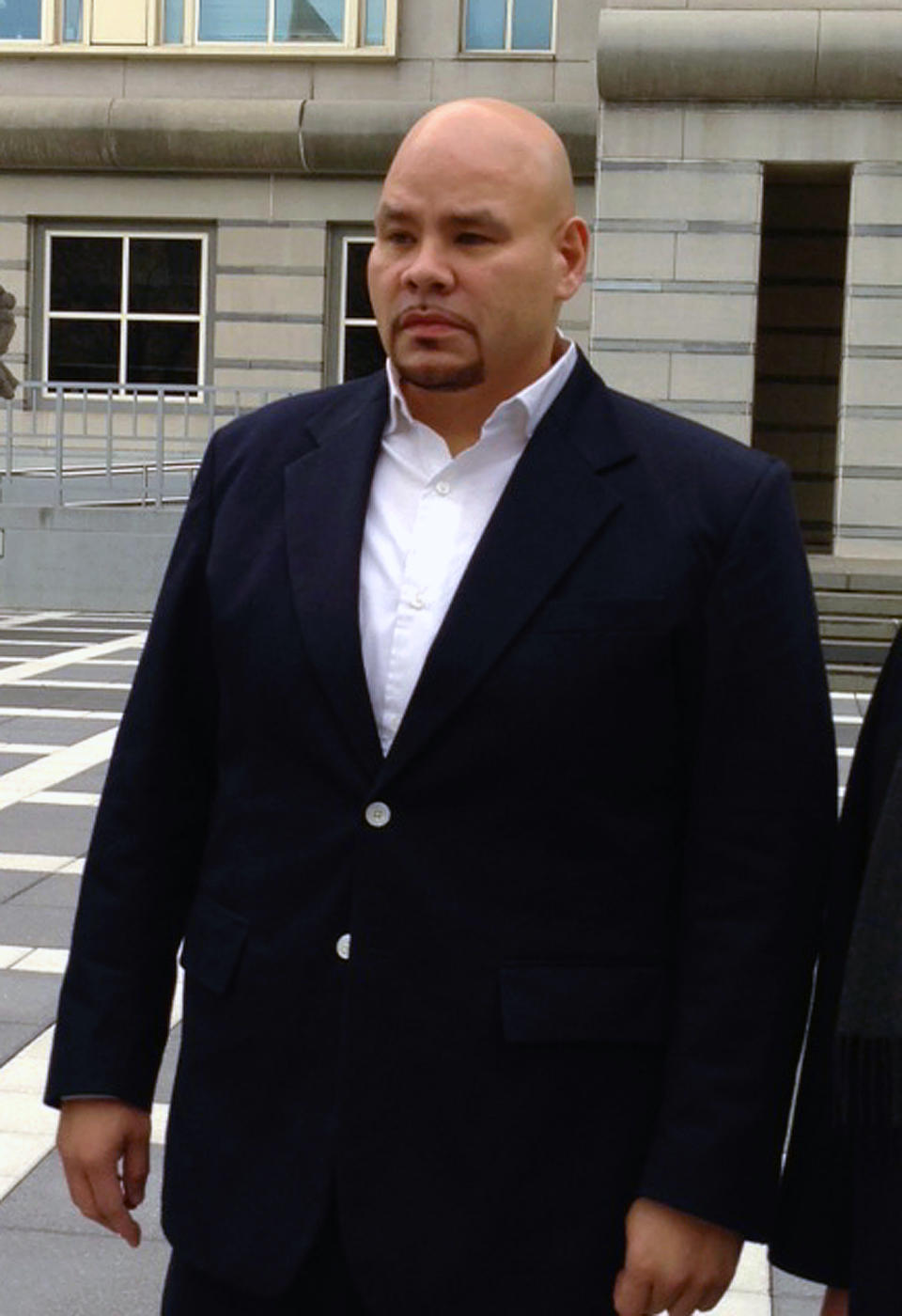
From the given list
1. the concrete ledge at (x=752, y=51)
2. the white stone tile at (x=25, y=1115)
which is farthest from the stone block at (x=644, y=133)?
the white stone tile at (x=25, y=1115)

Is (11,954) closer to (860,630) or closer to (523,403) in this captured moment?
(523,403)

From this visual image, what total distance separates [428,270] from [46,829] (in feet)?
21.9

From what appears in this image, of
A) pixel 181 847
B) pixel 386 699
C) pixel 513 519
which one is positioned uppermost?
pixel 513 519

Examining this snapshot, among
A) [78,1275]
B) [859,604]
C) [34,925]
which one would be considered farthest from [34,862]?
[859,604]

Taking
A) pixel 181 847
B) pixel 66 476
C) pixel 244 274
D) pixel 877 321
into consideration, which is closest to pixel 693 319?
pixel 877 321

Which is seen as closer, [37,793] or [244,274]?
[37,793]

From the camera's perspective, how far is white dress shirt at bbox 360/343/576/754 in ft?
7.89

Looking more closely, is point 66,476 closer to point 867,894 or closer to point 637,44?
point 637,44

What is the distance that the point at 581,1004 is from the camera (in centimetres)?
234

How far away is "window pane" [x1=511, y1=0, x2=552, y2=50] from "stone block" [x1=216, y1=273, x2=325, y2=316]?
3.63 metres

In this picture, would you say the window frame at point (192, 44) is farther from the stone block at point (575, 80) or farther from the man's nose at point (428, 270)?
the man's nose at point (428, 270)

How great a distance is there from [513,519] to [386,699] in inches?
9.4

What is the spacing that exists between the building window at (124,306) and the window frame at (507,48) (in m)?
3.91

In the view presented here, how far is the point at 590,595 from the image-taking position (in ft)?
7.77
